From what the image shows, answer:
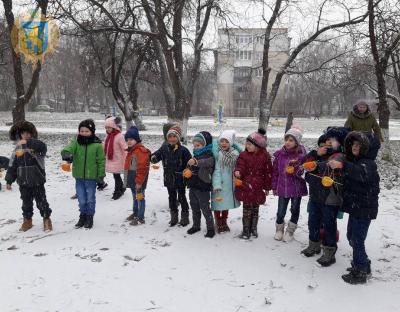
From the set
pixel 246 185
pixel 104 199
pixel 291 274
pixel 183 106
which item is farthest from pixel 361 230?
pixel 183 106

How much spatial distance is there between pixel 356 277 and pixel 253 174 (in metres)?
1.69

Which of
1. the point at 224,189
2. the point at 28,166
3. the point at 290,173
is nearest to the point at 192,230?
the point at 224,189

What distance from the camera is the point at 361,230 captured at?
3.68 metres

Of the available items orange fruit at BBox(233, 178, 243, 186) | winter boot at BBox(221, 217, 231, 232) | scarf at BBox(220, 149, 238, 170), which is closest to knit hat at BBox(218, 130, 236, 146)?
scarf at BBox(220, 149, 238, 170)

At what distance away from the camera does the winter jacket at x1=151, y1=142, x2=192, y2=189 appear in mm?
5098

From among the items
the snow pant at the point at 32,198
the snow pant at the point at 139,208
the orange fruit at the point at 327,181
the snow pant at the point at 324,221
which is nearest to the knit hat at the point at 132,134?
the snow pant at the point at 139,208

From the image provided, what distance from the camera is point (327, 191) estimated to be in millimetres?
3994

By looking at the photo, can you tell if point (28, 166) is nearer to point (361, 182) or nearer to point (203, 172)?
point (203, 172)

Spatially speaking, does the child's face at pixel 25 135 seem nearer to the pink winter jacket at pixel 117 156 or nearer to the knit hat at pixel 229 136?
the pink winter jacket at pixel 117 156

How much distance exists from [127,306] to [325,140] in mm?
2767

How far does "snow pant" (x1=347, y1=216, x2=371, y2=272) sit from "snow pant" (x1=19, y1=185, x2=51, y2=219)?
4.05 metres

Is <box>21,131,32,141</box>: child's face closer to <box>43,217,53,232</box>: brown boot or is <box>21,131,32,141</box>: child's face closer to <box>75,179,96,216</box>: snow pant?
<box>75,179,96,216</box>: snow pant

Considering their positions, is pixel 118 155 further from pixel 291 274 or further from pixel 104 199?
pixel 291 274

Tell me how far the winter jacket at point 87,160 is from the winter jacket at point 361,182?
325 cm
